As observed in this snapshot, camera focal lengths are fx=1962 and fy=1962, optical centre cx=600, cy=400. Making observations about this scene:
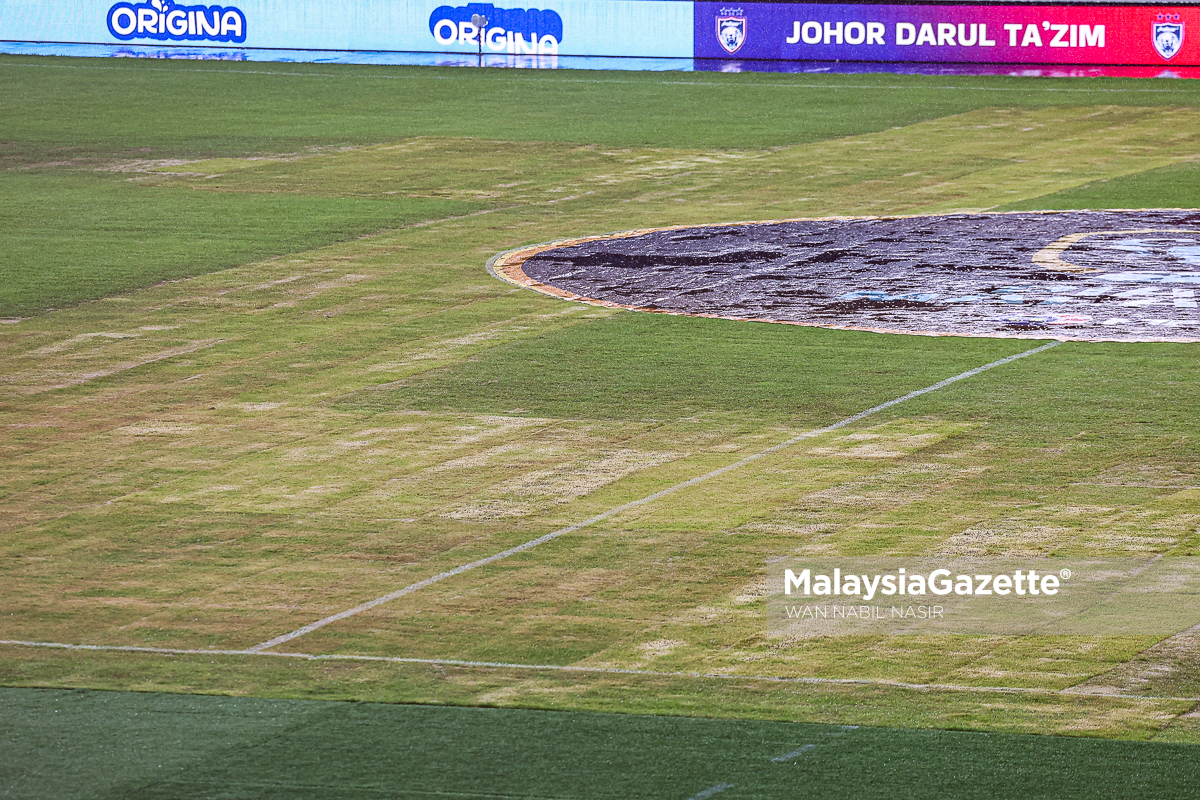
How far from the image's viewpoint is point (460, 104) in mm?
36031

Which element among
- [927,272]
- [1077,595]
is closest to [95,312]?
[927,272]

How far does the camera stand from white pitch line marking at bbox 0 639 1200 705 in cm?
896

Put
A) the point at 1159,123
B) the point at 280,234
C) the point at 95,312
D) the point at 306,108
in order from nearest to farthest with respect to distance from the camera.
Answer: the point at 95,312, the point at 280,234, the point at 1159,123, the point at 306,108

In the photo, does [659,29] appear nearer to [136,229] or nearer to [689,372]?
[136,229]

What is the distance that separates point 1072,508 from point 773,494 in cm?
184

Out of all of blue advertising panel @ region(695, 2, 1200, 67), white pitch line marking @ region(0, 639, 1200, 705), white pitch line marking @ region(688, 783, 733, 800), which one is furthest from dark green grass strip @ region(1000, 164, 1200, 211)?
white pitch line marking @ region(688, 783, 733, 800)

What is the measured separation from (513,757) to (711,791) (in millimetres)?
923

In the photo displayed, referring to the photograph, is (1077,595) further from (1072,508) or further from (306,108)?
(306,108)

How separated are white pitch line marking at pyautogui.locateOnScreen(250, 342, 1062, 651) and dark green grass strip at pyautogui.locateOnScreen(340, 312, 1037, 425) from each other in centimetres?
14

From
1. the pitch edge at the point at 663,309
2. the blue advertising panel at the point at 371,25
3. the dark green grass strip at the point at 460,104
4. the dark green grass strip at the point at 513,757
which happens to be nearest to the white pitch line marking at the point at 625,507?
the pitch edge at the point at 663,309

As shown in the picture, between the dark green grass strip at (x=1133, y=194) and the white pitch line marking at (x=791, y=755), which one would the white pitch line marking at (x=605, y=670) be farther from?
the dark green grass strip at (x=1133, y=194)

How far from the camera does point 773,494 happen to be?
12.4m

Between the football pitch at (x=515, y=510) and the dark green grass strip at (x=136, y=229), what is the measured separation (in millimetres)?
101

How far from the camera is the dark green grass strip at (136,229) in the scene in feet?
68.0
